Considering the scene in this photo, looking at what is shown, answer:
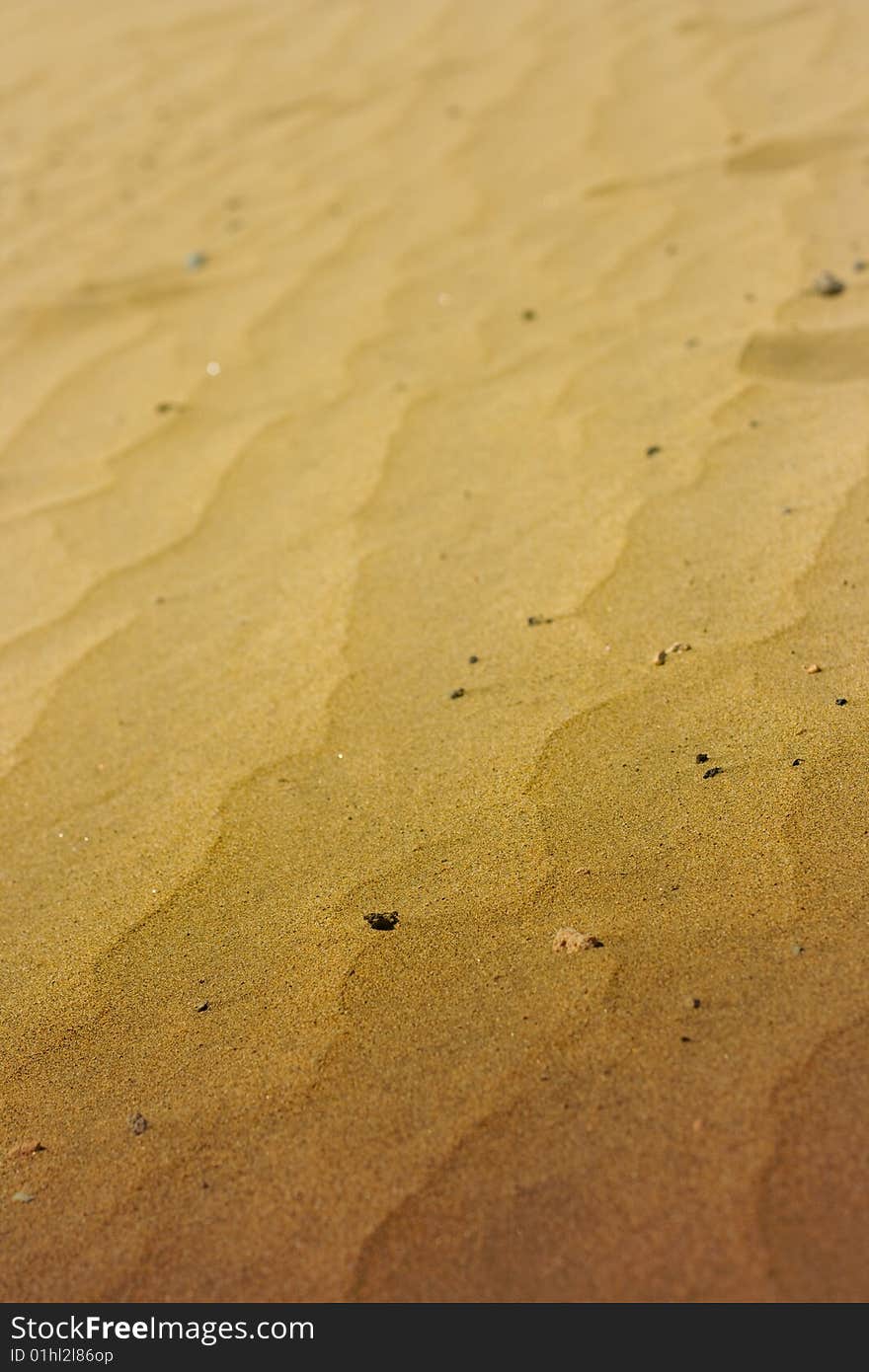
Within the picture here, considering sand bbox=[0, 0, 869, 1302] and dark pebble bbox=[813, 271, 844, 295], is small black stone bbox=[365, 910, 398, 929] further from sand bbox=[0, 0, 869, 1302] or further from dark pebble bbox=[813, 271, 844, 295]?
dark pebble bbox=[813, 271, 844, 295]

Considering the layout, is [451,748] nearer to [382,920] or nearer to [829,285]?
[382,920]

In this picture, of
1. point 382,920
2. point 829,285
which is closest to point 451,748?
point 382,920

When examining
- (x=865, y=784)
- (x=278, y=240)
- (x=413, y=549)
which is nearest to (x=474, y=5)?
(x=278, y=240)

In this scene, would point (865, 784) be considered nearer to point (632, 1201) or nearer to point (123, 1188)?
point (632, 1201)

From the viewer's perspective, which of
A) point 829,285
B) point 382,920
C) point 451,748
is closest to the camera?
point 382,920

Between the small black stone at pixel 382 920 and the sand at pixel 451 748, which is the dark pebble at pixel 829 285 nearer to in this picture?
the sand at pixel 451 748

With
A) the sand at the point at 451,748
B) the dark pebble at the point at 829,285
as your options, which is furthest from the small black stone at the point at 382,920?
the dark pebble at the point at 829,285

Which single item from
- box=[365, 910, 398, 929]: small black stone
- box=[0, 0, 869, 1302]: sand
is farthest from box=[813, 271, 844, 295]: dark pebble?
box=[365, 910, 398, 929]: small black stone
